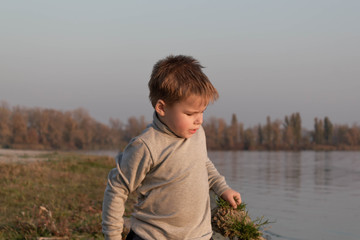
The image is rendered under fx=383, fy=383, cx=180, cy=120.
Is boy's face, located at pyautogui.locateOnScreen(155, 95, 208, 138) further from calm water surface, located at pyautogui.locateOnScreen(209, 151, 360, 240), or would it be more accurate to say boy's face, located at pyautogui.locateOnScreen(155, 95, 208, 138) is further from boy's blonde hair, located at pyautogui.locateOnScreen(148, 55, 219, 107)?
calm water surface, located at pyautogui.locateOnScreen(209, 151, 360, 240)

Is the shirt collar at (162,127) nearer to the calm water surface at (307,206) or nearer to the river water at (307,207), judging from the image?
the river water at (307,207)

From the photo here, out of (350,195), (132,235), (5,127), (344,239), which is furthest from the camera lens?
(5,127)

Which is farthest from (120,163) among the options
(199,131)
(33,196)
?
(33,196)

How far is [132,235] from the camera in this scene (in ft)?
7.84

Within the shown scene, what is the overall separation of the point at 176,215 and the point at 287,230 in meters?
8.26

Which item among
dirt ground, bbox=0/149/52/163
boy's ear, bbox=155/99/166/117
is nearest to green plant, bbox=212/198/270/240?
boy's ear, bbox=155/99/166/117

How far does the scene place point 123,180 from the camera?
90.0 inches

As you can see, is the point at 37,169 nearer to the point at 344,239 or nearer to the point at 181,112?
the point at 344,239

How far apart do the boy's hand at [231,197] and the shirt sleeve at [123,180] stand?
68cm

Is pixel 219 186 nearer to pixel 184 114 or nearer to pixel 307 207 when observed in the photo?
pixel 184 114

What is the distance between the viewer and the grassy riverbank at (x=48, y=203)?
5.10 meters

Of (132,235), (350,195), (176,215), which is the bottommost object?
(350,195)

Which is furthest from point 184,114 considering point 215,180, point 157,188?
point 215,180

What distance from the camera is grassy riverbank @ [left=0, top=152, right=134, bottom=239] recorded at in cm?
510
